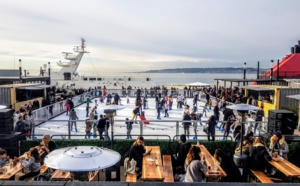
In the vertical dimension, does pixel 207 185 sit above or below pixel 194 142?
above

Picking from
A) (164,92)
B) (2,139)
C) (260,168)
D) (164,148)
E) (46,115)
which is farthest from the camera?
(164,92)

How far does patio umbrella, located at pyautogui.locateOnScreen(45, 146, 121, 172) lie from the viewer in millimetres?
5160

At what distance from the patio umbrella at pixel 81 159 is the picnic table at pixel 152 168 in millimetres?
1440

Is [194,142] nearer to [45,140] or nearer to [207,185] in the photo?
[45,140]

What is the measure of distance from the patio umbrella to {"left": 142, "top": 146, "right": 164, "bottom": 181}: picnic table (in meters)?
1.44

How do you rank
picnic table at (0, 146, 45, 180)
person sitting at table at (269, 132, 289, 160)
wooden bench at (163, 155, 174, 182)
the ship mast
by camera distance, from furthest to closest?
the ship mast, person sitting at table at (269, 132, 289, 160), wooden bench at (163, 155, 174, 182), picnic table at (0, 146, 45, 180)

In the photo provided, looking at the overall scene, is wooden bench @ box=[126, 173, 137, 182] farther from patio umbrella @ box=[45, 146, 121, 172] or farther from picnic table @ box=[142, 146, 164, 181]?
patio umbrella @ box=[45, 146, 121, 172]

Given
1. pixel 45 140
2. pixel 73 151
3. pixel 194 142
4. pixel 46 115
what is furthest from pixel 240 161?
pixel 46 115

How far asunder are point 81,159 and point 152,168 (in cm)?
266

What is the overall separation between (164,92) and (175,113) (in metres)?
9.71

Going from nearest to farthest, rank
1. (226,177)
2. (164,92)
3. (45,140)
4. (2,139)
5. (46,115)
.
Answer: (226,177) → (45,140) → (2,139) → (46,115) → (164,92)

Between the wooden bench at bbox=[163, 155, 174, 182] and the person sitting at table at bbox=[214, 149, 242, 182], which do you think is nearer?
the person sitting at table at bbox=[214, 149, 242, 182]

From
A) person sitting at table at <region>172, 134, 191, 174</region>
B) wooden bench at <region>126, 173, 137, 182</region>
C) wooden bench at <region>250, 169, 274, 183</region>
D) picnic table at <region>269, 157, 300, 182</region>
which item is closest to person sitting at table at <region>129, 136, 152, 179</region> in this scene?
wooden bench at <region>126, 173, 137, 182</region>

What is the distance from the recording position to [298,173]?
720 cm
